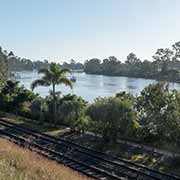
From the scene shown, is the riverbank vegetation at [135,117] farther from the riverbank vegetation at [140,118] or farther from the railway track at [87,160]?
the railway track at [87,160]

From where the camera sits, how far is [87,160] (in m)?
17.8

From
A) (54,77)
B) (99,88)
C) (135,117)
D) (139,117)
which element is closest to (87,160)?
(135,117)

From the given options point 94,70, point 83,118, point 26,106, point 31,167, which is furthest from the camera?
point 94,70

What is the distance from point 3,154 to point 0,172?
124 inches

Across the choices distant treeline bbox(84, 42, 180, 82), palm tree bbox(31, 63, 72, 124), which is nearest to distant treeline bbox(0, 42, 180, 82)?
distant treeline bbox(84, 42, 180, 82)

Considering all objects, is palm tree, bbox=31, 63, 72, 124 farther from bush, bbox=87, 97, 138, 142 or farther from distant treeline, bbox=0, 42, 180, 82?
distant treeline, bbox=0, 42, 180, 82

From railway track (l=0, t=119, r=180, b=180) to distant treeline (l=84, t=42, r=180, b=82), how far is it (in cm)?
7893

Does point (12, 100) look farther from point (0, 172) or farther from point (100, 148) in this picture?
point (0, 172)

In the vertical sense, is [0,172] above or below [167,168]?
above

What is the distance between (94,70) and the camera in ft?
522

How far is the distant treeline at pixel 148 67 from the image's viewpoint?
109912mm

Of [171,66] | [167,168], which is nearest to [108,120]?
[167,168]

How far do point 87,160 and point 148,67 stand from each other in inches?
4220

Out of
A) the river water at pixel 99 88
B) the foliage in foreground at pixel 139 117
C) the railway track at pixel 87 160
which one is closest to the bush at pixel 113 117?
the foliage in foreground at pixel 139 117
